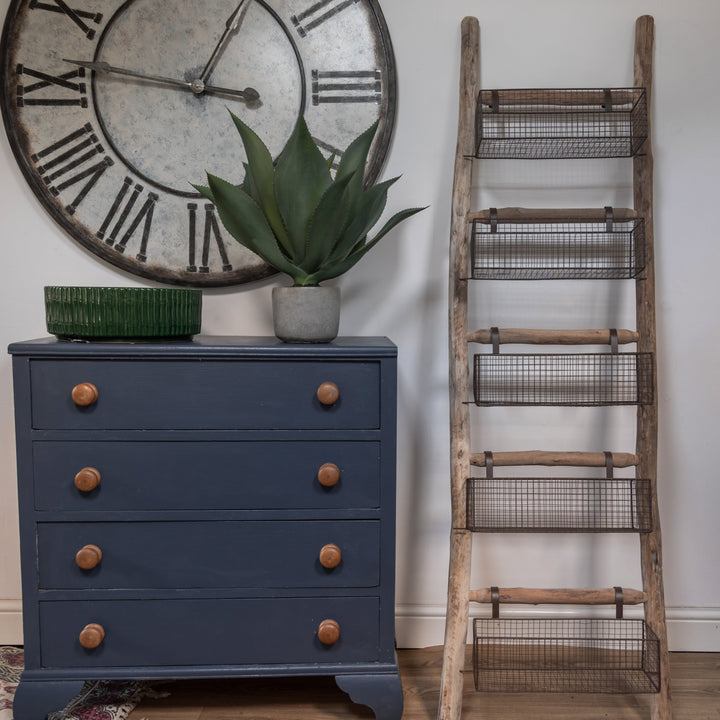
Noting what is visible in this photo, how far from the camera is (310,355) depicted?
1.53 m

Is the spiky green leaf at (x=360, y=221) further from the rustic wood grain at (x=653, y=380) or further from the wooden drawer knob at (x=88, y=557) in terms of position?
the wooden drawer knob at (x=88, y=557)

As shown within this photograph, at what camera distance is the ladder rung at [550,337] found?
170 cm

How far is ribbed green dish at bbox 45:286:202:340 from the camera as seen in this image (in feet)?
5.00

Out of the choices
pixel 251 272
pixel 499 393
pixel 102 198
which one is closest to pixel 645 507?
pixel 499 393

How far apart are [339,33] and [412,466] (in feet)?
3.91

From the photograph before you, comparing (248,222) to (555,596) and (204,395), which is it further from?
(555,596)

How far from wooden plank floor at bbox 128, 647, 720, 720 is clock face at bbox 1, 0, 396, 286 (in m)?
1.07

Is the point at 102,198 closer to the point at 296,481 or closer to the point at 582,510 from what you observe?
→ the point at 296,481

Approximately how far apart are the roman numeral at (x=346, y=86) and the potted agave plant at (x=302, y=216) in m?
0.31

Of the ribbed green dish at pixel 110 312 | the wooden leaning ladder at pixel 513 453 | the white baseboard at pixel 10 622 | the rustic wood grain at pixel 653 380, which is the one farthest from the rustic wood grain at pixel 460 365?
the white baseboard at pixel 10 622

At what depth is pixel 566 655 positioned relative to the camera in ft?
6.32

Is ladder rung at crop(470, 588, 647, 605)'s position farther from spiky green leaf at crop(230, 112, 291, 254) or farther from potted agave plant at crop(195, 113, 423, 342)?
spiky green leaf at crop(230, 112, 291, 254)

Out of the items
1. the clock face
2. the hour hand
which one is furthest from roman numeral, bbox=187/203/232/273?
the hour hand

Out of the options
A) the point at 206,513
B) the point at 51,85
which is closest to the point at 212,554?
the point at 206,513
